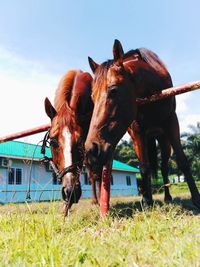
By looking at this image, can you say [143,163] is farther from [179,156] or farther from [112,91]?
[112,91]

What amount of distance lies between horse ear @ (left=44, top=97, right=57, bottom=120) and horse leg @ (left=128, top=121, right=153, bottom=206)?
1.36 meters

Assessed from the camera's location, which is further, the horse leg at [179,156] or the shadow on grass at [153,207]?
the horse leg at [179,156]

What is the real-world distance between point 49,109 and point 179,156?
219 cm

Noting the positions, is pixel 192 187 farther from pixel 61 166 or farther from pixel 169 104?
pixel 61 166

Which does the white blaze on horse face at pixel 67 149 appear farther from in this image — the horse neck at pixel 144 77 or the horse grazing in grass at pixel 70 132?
the horse neck at pixel 144 77

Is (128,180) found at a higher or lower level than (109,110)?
higher

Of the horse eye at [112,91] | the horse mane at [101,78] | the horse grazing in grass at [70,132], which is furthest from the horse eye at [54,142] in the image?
the horse eye at [112,91]

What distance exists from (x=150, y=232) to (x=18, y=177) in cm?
2029

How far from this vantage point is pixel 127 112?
389cm

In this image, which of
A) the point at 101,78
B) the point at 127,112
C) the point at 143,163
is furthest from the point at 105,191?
the point at 101,78

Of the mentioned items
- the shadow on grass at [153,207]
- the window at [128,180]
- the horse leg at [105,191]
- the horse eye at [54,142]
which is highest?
the window at [128,180]

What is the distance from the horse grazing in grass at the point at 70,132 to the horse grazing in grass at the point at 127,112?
37cm

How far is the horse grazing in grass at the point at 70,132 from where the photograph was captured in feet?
12.0

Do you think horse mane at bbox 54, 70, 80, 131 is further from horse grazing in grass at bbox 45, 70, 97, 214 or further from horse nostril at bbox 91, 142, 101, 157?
horse nostril at bbox 91, 142, 101, 157
